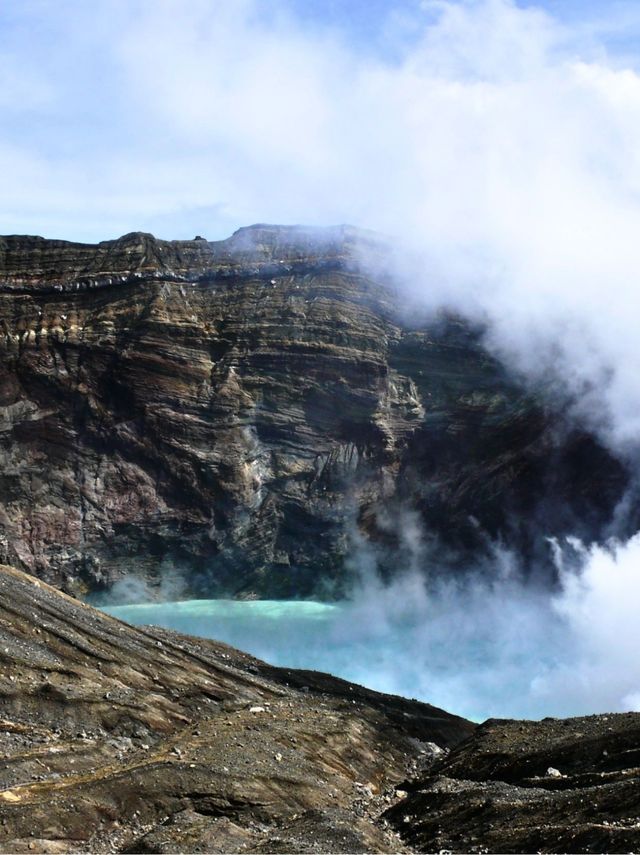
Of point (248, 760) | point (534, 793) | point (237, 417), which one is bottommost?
point (534, 793)

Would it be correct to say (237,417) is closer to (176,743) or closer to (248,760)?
(176,743)

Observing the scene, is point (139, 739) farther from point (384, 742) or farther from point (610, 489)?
point (610, 489)

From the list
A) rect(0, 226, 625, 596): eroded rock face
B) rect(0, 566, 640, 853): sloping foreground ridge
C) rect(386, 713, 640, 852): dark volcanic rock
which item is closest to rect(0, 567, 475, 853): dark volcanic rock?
rect(0, 566, 640, 853): sloping foreground ridge

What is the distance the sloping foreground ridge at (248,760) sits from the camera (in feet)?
95.2

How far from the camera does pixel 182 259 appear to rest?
3287 inches

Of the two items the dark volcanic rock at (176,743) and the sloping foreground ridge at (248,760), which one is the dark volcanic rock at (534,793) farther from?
the dark volcanic rock at (176,743)

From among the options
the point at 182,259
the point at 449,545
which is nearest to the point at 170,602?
the point at 449,545

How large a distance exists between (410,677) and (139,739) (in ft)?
83.2

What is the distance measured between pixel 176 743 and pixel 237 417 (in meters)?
43.9

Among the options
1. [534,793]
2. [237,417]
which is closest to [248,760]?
[534,793]

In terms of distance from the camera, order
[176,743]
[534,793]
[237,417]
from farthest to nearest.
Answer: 1. [237,417]
2. [176,743]
3. [534,793]

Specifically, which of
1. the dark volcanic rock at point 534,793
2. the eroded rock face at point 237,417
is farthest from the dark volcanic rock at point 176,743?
the eroded rock face at point 237,417

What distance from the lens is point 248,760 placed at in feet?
118

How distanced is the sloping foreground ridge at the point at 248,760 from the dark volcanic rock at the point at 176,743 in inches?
2.6
